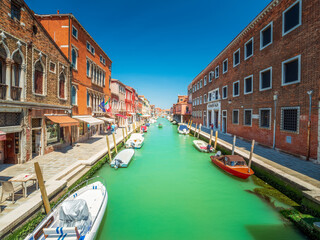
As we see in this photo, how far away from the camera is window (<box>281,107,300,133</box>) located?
11150mm

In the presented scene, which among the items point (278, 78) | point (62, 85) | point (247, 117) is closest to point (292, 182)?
point (278, 78)

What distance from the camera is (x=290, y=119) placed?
11.7 meters

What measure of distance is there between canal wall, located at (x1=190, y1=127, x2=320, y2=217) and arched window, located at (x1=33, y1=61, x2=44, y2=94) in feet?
49.0

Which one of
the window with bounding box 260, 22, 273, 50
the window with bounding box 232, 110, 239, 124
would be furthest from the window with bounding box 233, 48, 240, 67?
the window with bounding box 232, 110, 239, 124

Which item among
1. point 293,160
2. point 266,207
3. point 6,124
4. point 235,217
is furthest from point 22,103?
point 293,160

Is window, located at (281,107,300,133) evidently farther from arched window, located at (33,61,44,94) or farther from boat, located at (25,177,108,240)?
arched window, located at (33,61,44,94)

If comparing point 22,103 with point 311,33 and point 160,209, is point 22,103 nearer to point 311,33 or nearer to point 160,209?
point 160,209

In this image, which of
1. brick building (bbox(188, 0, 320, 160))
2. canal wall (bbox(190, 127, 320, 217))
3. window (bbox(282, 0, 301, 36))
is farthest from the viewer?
window (bbox(282, 0, 301, 36))

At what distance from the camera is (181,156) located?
1605 centimetres

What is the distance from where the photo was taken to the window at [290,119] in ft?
36.6

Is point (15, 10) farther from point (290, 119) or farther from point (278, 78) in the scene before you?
point (290, 119)

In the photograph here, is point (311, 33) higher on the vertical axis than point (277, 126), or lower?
higher

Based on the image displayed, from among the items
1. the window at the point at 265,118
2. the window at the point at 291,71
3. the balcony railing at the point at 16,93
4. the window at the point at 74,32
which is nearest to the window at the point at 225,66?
the window at the point at 265,118

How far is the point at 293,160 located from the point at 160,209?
9.07 metres
